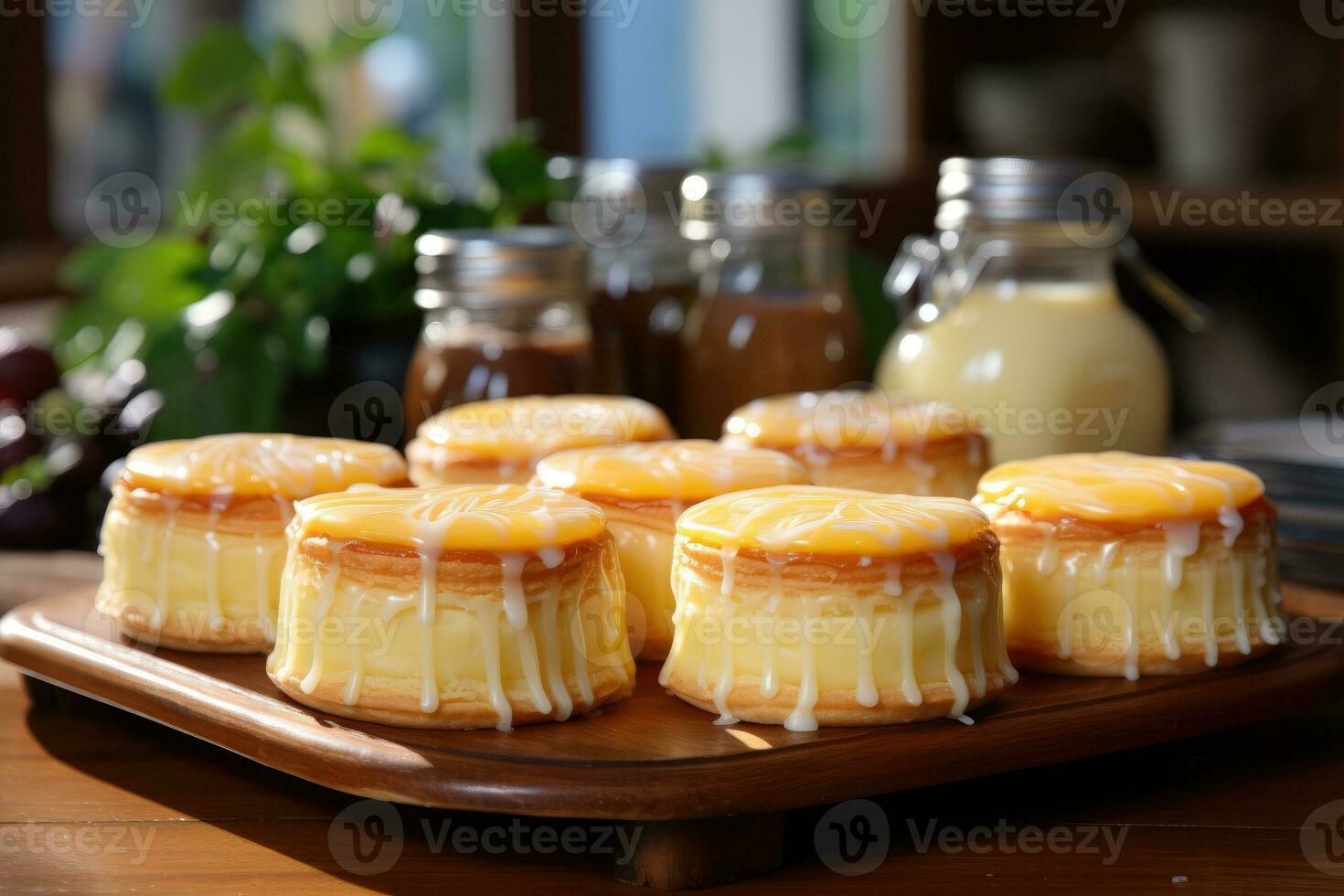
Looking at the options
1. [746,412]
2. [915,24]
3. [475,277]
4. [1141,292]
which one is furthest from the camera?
[1141,292]

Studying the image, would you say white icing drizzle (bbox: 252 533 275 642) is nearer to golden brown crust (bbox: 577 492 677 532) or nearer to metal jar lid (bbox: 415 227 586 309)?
golden brown crust (bbox: 577 492 677 532)

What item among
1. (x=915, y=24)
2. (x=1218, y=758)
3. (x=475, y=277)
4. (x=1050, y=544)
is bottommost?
(x=1218, y=758)

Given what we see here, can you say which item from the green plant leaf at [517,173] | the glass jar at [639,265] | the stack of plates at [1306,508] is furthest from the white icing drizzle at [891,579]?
the green plant leaf at [517,173]

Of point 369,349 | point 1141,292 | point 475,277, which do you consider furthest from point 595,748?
point 1141,292

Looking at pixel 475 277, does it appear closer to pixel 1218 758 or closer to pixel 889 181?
pixel 1218 758

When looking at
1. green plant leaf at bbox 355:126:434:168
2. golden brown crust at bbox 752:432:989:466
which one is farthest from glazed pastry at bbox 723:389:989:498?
green plant leaf at bbox 355:126:434:168

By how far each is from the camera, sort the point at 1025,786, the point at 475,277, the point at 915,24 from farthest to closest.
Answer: the point at 915,24 < the point at 475,277 < the point at 1025,786

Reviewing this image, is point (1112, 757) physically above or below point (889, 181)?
below
